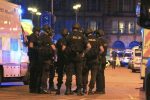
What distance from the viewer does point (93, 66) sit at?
1583cm

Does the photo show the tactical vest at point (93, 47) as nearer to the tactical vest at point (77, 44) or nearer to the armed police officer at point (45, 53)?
the tactical vest at point (77, 44)

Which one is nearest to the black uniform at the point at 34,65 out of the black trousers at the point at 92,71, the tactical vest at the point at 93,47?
the black trousers at the point at 92,71

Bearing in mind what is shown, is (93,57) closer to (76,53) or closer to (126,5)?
(76,53)

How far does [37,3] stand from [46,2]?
153cm

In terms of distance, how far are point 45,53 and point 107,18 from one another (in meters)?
72.4

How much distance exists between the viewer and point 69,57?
1523 centimetres

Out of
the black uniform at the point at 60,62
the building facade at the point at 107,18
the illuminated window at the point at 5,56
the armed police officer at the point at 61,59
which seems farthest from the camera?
the building facade at the point at 107,18

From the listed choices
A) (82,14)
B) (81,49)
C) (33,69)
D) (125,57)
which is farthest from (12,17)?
(82,14)

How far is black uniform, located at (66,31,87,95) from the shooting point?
49.4 feet

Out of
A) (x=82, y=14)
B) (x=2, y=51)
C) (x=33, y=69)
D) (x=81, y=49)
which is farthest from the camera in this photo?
(x=82, y=14)

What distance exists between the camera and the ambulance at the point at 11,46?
17.9 m

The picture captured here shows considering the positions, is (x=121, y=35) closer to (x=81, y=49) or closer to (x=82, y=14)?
(x=82, y=14)

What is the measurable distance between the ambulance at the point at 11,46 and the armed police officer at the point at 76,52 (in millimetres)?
3299

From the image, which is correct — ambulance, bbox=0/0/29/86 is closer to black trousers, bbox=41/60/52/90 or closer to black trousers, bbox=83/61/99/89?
black trousers, bbox=41/60/52/90
